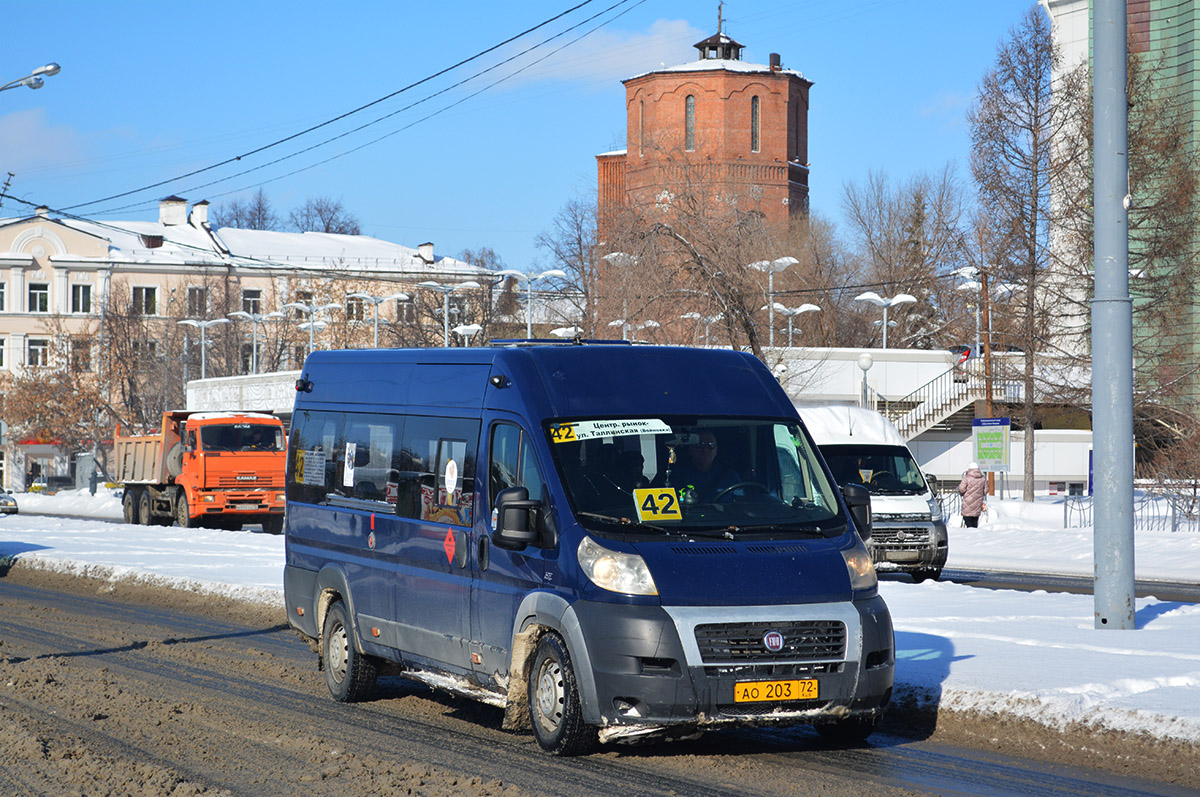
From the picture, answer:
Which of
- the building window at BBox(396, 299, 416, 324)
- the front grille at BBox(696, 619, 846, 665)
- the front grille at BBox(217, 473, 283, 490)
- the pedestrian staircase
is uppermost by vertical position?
the building window at BBox(396, 299, 416, 324)

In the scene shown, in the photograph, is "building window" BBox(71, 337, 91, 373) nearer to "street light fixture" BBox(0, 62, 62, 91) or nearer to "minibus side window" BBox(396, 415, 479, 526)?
"street light fixture" BBox(0, 62, 62, 91)

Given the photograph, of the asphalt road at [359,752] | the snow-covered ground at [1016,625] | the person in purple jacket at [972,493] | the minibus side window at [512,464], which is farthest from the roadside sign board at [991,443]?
the minibus side window at [512,464]

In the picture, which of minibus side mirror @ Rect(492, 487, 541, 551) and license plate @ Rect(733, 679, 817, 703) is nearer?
license plate @ Rect(733, 679, 817, 703)

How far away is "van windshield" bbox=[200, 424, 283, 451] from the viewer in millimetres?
36000

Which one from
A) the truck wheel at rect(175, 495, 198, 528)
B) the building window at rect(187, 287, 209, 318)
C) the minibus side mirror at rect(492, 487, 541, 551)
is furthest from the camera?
the building window at rect(187, 287, 209, 318)

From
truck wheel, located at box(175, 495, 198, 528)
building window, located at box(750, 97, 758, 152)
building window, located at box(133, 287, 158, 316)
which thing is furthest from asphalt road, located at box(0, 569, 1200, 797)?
building window, located at box(133, 287, 158, 316)

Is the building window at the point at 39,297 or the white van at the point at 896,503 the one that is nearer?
the white van at the point at 896,503

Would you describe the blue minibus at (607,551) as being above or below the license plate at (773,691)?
above

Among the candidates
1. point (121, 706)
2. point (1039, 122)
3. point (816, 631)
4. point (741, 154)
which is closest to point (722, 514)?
point (816, 631)

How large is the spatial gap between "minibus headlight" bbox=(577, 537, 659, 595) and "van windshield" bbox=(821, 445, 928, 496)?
42.9ft

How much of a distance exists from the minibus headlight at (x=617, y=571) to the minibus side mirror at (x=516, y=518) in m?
0.43

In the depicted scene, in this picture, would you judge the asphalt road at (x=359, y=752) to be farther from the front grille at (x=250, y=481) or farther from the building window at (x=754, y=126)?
the building window at (x=754, y=126)

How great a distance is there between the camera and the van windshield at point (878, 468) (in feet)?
67.8

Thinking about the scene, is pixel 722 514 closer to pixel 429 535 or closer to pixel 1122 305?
pixel 429 535
